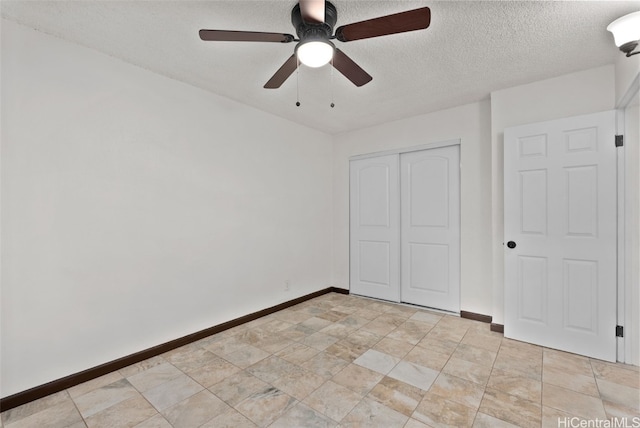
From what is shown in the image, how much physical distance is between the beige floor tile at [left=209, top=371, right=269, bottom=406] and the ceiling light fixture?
343cm

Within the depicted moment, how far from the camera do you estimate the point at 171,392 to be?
2080mm

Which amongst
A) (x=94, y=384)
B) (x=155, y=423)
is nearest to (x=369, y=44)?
(x=155, y=423)

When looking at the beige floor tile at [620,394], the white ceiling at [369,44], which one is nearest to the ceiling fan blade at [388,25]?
the white ceiling at [369,44]

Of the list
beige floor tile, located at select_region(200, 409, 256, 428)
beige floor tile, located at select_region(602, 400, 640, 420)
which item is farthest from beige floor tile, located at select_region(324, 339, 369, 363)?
beige floor tile, located at select_region(602, 400, 640, 420)

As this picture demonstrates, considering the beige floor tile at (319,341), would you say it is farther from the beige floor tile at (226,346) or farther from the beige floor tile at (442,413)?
the beige floor tile at (442,413)

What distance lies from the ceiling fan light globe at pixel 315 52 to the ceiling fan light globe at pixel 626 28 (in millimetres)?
1931

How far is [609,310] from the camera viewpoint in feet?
8.16

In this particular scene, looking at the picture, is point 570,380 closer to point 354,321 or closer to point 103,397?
point 354,321

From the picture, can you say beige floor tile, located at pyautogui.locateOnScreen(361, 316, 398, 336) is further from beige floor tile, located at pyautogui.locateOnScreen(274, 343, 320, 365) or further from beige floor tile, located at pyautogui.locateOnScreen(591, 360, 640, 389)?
beige floor tile, located at pyautogui.locateOnScreen(591, 360, 640, 389)

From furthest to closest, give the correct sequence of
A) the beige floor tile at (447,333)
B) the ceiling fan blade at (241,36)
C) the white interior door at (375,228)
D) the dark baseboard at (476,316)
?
the white interior door at (375,228) < the dark baseboard at (476,316) < the beige floor tile at (447,333) < the ceiling fan blade at (241,36)

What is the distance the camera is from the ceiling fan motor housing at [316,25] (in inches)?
67.0

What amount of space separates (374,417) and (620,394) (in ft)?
5.74

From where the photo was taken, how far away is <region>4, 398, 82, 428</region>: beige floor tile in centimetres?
178

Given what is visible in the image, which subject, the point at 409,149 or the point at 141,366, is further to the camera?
the point at 409,149
